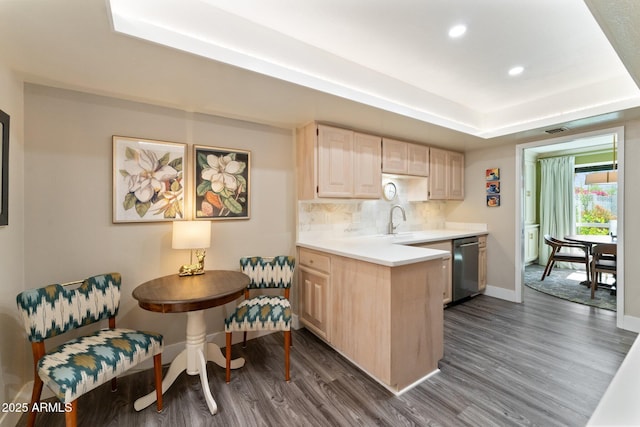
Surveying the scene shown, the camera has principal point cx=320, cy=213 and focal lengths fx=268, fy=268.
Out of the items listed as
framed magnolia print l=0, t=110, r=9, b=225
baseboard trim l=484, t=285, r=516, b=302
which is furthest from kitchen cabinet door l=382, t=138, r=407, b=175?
framed magnolia print l=0, t=110, r=9, b=225

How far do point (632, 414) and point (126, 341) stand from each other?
2.16 meters

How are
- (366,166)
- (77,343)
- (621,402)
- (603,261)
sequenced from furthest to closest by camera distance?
(603,261)
(366,166)
(77,343)
(621,402)

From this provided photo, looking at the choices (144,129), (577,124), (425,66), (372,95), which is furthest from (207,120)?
(577,124)

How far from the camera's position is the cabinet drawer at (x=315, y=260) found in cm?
248

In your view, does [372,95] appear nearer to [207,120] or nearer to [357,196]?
[357,196]

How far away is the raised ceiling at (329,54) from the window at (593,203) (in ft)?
11.7

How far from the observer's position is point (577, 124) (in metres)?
2.93

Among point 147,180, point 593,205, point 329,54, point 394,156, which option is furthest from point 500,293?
point 147,180

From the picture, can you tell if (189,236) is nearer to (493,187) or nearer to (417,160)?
(417,160)

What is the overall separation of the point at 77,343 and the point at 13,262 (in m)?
0.67

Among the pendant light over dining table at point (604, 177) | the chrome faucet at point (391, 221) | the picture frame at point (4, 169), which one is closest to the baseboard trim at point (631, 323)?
the chrome faucet at point (391, 221)

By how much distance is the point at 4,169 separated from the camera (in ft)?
5.06

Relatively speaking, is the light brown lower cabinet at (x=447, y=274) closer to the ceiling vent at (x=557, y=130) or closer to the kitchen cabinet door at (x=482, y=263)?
the kitchen cabinet door at (x=482, y=263)

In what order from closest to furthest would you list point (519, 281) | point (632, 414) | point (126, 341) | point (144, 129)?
point (632, 414) < point (126, 341) < point (144, 129) < point (519, 281)
